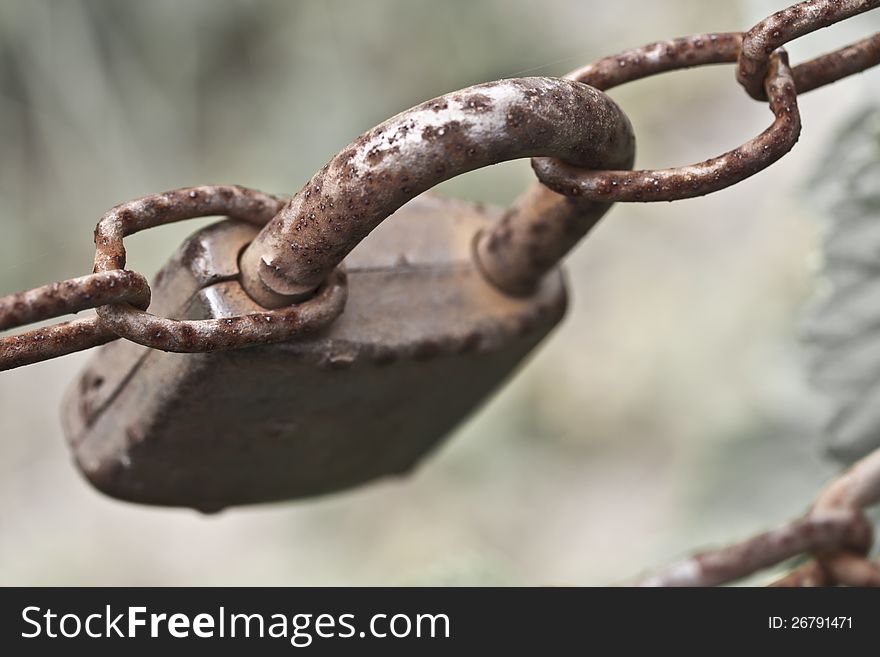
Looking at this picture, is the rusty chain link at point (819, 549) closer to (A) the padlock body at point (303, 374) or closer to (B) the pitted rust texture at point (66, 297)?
(A) the padlock body at point (303, 374)

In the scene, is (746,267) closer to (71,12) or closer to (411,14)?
(411,14)

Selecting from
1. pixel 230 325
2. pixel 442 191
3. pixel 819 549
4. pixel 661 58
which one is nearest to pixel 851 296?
pixel 819 549

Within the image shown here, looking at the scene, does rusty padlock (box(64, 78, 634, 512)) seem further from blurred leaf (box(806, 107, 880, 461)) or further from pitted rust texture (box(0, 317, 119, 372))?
blurred leaf (box(806, 107, 880, 461))

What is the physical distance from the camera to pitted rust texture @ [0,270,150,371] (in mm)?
326

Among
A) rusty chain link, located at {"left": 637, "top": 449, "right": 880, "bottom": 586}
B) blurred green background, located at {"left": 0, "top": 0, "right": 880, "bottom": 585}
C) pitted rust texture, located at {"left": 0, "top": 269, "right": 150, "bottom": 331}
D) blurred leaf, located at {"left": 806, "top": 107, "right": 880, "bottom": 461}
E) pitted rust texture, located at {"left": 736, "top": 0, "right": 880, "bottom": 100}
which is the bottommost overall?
rusty chain link, located at {"left": 637, "top": 449, "right": 880, "bottom": 586}

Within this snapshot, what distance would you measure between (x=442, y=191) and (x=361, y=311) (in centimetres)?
88

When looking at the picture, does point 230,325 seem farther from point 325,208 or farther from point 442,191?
point 442,191

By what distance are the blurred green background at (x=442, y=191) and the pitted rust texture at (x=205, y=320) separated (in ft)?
2.80

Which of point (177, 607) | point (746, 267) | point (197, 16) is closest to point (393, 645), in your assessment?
point (177, 607)

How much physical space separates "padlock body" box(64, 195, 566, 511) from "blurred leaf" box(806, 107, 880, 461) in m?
0.30

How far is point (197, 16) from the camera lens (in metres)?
1.89

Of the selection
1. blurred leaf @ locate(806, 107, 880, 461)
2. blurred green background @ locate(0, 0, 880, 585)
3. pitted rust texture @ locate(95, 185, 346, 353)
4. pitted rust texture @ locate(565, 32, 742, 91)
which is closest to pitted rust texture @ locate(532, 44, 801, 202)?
pitted rust texture @ locate(565, 32, 742, 91)

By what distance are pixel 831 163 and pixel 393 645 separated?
0.51m

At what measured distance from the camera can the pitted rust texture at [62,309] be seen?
12.9 inches
